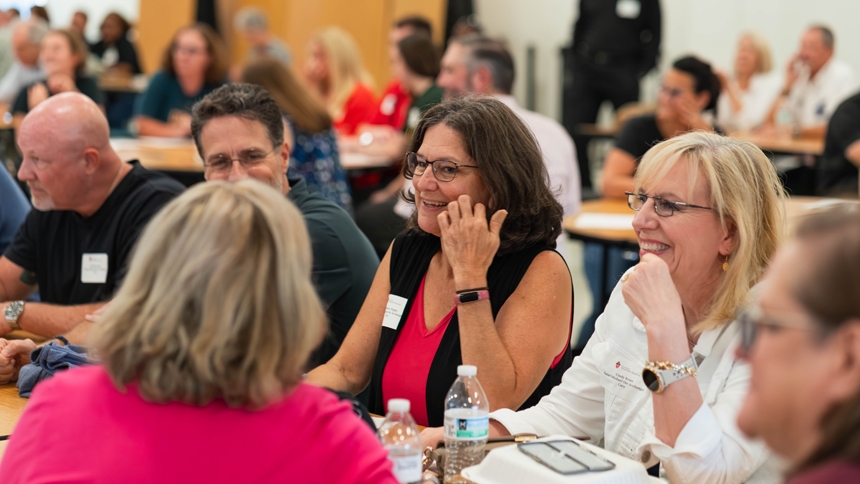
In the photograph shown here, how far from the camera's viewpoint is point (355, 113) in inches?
297

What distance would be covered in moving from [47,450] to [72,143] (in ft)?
6.70

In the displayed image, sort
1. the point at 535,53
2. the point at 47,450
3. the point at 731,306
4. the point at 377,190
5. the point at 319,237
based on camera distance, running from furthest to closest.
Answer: the point at 535,53 < the point at 377,190 < the point at 319,237 < the point at 731,306 < the point at 47,450

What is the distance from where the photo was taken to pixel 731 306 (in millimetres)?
1970

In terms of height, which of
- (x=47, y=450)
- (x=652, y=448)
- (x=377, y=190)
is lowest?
(x=377, y=190)

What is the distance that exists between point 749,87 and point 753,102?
0.27 m

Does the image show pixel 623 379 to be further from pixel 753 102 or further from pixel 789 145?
pixel 753 102

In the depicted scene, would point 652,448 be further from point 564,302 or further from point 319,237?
point 319,237

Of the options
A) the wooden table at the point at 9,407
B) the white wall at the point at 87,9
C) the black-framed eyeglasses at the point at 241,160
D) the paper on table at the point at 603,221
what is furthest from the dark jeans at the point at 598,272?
the white wall at the point at 87,9

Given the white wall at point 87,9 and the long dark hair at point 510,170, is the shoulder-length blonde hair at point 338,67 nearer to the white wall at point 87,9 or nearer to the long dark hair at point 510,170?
the long dark hair at point 510,170

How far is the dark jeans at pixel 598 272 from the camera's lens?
4.80 meters

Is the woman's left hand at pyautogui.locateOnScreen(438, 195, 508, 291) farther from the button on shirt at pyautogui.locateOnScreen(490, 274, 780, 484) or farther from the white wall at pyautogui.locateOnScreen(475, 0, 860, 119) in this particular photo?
the white wall at pyautogui.locateOnScreen(475, 0, 860, 119)

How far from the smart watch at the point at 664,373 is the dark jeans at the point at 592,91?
754 cm

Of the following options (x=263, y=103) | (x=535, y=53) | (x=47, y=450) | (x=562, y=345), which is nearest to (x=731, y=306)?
(x=562, y=345)

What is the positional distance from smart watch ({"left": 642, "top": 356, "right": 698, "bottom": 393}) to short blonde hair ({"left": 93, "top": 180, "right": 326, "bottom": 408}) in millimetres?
761
